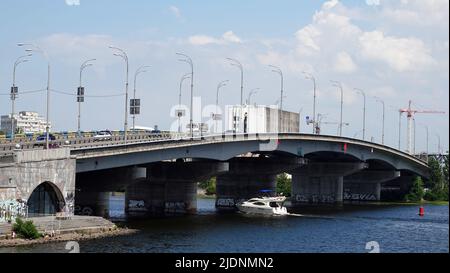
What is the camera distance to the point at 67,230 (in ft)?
231

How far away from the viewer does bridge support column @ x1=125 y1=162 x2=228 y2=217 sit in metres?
121

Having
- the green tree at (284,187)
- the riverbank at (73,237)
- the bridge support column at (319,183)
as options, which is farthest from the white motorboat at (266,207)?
the green tree at (284,187)

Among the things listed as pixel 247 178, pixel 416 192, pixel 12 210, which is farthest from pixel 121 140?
pixel 416 192

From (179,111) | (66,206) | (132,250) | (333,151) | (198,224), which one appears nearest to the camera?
(132,250)

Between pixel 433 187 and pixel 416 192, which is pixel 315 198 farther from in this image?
pixel 433 187

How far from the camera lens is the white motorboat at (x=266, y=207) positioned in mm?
115137

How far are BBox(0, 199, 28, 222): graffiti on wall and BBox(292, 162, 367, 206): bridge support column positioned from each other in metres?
91.6

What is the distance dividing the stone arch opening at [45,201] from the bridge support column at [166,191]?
4081 centimetres

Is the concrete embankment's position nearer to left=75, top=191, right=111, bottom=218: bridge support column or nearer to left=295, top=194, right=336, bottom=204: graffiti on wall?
left=75, top=191, right=111, bottom=218: bridge support column

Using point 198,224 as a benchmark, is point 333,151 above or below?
above

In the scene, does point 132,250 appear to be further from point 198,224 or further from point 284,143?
point 284,143

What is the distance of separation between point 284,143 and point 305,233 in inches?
1604
